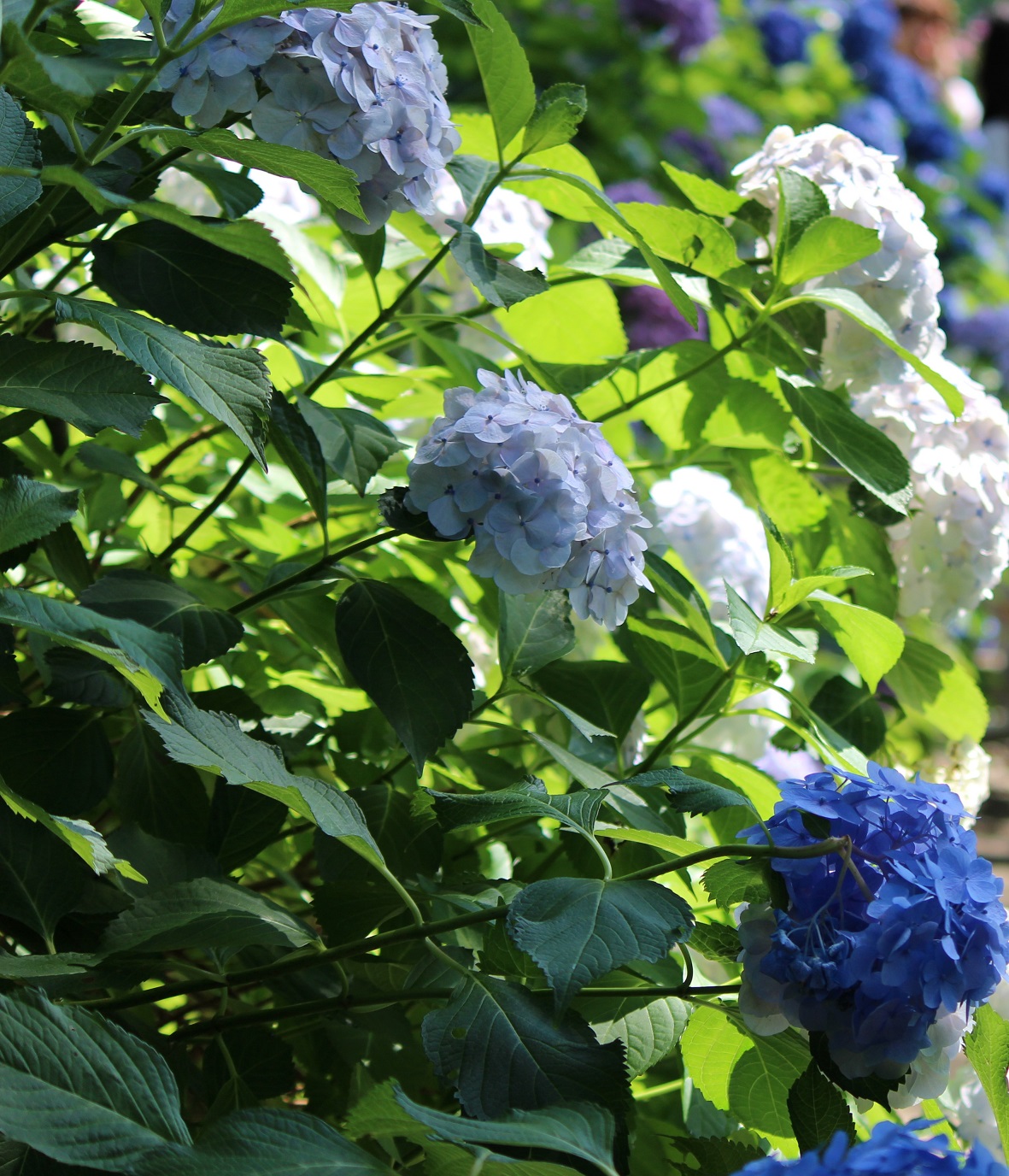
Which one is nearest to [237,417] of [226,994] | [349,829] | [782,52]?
[349,829]

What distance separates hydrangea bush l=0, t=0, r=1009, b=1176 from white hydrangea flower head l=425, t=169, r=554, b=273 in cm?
1

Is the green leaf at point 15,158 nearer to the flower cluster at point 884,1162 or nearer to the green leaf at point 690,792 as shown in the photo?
the green leaf at point 690,792

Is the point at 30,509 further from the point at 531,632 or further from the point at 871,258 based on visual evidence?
the point at 871,258

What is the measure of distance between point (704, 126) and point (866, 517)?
2811 millimetres

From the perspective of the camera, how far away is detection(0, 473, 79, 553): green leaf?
1.80ft

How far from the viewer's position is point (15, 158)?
0.57 metres

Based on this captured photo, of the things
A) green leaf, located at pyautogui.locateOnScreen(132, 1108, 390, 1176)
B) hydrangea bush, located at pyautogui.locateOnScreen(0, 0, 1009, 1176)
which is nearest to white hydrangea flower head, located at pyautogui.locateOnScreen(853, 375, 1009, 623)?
hydrangea bush, located at pyautogui.locateOnScreen(0, 0, 1009, 1176)

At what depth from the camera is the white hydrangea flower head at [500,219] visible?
40.4 inches

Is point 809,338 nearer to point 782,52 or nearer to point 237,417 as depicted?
point 237,417

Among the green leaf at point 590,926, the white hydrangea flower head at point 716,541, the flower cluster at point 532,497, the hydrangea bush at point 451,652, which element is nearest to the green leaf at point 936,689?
the hydrangea bush at point 451,652

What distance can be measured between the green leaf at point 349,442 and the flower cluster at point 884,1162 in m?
0.45

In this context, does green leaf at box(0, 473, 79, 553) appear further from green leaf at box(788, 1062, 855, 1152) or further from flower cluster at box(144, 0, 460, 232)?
green leaf at box(788, 1062, 855, 1152)

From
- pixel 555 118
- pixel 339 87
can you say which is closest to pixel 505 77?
pixel 555 118

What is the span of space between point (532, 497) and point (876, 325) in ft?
1.11
